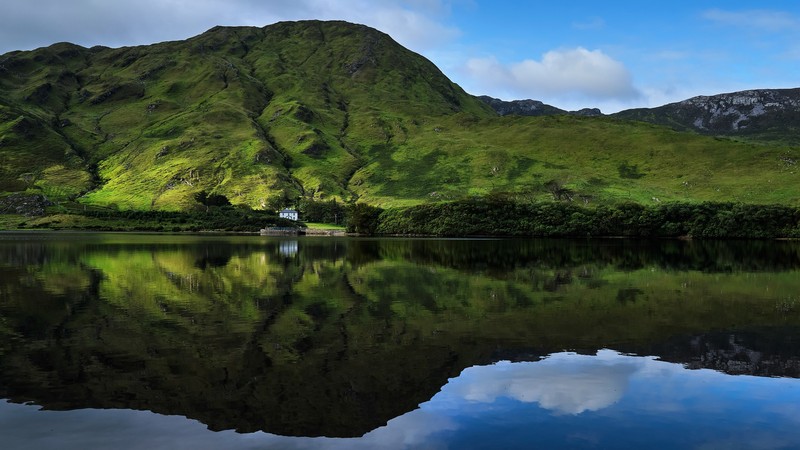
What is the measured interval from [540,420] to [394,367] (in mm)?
7982

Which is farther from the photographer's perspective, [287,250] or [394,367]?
[287,250]

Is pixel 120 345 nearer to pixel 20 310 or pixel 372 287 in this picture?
pixel 20 310

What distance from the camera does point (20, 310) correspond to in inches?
1565

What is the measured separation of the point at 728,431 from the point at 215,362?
2082 centimetres

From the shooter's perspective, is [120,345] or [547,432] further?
[120,345]

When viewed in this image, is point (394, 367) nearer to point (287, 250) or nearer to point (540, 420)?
point (540, 420)

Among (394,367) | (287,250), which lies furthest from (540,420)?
(287,250)

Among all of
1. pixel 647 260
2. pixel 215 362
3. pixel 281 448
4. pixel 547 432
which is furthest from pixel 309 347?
pixel 647 260

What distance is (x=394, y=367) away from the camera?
25.9 meters

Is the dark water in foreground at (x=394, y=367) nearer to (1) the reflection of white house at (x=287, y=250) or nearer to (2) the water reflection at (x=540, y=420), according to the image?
(2) the water reflection at (x=540, y=420)

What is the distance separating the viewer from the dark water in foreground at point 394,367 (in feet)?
61.6

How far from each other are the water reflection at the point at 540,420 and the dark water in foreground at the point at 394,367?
0.09 metres

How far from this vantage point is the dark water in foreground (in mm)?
18781

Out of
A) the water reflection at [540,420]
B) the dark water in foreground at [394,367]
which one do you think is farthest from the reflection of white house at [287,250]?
the water reflection at [540,420]
